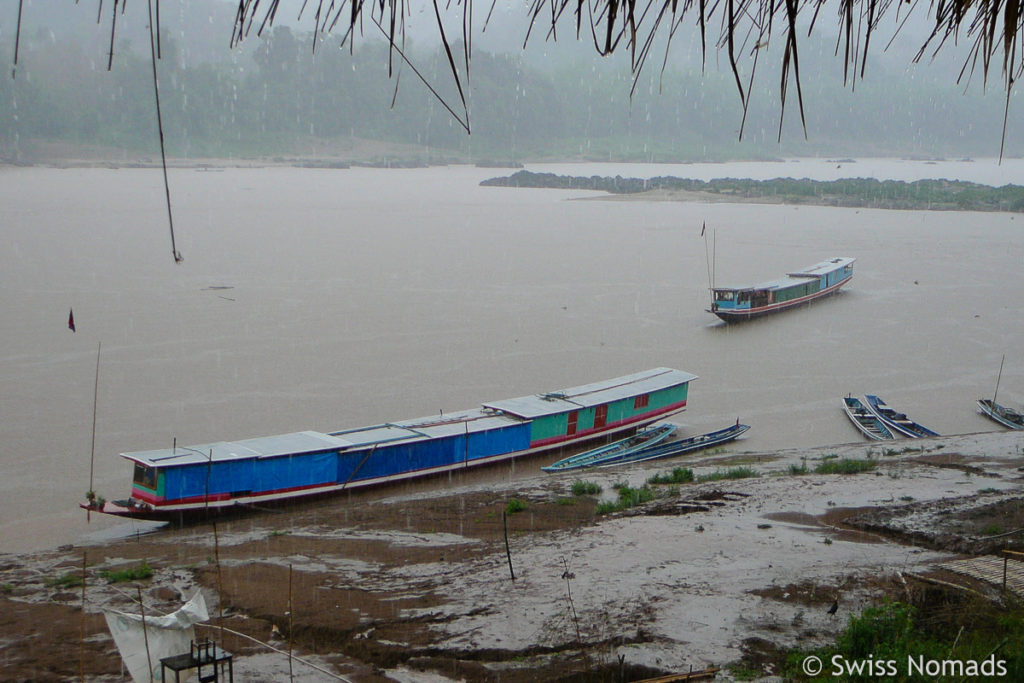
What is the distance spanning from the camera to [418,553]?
25.3ft

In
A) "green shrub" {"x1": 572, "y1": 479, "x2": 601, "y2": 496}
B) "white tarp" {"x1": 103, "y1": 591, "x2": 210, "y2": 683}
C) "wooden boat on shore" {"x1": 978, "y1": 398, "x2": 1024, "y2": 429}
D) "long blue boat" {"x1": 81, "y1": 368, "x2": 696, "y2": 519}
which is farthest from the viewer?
"wooden boat on shore" {"x1": 978, "y1": 398, "x2": 1024, "y2": 429}

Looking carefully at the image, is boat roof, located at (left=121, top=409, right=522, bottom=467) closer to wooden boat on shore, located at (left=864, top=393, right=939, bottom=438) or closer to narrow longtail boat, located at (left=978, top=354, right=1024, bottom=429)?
wooden boat on shore, located at (left=864, top=393, right=939, bottom=438)

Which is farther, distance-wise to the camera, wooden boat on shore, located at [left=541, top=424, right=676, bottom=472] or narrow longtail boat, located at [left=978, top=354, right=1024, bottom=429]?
narrow longtail boat, located at [left=978, top=354, right=1024, bottom=429]

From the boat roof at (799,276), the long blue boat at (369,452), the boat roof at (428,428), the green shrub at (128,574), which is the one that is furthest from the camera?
the boat roof at (799,276)

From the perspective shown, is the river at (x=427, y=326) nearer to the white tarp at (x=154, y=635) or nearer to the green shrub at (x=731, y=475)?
the green shrub at (x=731, y=475)

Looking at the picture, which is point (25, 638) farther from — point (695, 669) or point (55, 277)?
point (55, 277)

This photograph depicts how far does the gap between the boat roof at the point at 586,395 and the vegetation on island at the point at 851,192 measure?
1605 inches

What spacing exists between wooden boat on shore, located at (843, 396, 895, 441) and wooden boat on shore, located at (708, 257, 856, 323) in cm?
698

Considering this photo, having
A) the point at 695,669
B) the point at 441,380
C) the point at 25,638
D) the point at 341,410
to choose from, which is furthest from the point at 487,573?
the point at 441,380

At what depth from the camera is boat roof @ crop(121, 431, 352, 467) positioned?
33.1ft

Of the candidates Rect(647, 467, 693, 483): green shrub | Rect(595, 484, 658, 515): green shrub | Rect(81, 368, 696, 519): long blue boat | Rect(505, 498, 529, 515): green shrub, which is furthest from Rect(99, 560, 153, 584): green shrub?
Rect(647, 467, 693, 483): green shrub

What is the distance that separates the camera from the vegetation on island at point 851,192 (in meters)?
49.7

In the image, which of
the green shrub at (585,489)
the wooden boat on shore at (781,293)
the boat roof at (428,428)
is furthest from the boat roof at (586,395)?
the wooden boat on shore at (781,293)

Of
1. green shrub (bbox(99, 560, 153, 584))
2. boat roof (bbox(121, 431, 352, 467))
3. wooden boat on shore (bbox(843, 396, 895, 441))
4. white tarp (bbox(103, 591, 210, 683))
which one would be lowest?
green shrub (bbox(99, 560, 153, 584))
